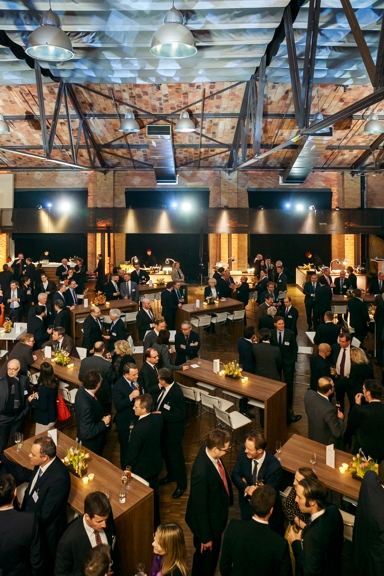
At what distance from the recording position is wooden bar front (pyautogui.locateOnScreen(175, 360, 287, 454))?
17.2 feet

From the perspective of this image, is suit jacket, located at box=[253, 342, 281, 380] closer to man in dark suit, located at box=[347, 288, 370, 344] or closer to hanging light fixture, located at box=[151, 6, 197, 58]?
man in dark suit, located at box=[347, 288, 370, 344]

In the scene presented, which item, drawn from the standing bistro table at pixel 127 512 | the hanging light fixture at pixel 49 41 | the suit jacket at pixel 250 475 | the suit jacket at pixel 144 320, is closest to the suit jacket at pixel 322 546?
the suit jacket at pixel 250 475

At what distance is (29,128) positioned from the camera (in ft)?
43.4

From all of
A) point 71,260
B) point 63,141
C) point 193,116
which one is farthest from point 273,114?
point 71,260

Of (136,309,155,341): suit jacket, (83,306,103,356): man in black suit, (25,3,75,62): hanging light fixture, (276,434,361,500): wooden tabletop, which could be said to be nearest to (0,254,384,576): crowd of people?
(276,434,361,500): wooden tabletop

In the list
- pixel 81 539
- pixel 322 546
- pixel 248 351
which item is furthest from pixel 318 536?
pixel 248 351

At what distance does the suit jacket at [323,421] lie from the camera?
4.16m

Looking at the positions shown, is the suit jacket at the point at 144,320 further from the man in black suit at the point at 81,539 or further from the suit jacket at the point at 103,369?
the man in black suit at the point at 81,539

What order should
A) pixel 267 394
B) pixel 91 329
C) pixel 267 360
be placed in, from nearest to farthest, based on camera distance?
pixel 267 394 → pixel 267 360 → pixel 91 329

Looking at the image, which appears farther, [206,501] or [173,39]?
[173,39]

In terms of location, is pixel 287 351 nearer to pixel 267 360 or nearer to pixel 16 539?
pixel 267 360

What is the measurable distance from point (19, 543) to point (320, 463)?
242 centimetres

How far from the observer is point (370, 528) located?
290cm

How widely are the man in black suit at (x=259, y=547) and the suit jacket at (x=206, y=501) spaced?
1.69 ft
